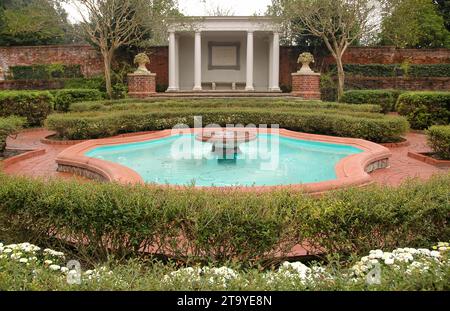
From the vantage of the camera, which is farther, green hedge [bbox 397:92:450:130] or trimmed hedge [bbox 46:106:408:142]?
green hedge [bbox 397:92:450:130]

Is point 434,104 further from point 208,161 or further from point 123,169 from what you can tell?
point 123,169

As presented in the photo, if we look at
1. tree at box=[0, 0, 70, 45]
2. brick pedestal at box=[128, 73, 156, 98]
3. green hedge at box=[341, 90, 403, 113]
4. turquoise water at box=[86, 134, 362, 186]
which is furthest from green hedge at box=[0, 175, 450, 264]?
tree at box=[0, 0, 70, 45]

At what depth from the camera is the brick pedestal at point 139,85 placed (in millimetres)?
18516

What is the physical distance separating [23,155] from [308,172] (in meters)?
5.85

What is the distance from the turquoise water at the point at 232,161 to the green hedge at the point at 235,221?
2.98 metres

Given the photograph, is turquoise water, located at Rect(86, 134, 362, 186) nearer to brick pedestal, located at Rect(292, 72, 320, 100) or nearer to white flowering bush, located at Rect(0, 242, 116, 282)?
white flowering bush, located at Rect(0, 242, 116, 282)

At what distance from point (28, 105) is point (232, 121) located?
6535 mm

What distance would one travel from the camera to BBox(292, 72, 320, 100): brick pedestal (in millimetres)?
18594

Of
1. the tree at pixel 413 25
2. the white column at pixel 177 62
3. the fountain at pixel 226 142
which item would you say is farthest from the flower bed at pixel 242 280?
the white column at pixel 177 62

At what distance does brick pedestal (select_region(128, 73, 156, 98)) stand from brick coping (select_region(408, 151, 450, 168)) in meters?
12.2

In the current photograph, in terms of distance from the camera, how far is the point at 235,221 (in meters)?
3.42

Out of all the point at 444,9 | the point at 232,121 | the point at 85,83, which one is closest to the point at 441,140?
the point at 232,121

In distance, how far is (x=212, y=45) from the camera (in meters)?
23.5
